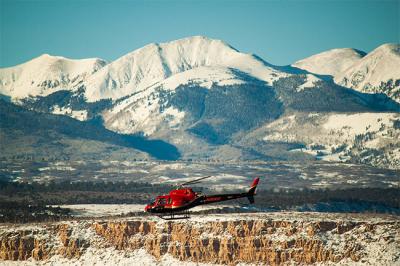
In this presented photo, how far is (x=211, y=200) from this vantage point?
172 metres

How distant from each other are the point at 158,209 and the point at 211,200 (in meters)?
9.99

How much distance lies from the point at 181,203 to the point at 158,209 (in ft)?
15.0

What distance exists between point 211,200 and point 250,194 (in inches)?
311

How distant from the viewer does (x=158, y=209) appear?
560 feet

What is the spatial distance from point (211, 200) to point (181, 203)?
19.6 ft

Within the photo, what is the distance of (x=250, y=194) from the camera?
174500 millimetres

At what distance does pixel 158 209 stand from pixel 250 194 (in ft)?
58.3

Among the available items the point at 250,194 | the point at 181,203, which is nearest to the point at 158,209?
the point at 181,203

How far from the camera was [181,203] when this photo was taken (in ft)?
557

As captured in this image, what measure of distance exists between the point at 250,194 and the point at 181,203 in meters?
13.9

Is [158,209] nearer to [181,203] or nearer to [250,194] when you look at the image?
[181,203]
